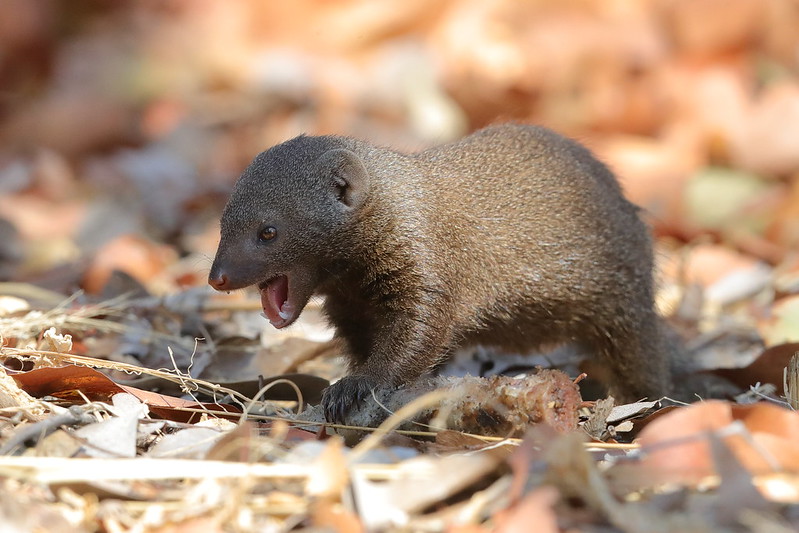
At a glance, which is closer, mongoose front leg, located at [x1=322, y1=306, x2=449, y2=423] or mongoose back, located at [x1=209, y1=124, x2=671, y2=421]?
mongoose front leg, located at [x1=322, y1=306, x2=449, y2=423]

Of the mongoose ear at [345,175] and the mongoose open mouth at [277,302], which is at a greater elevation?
the mongoose ear at [345,175]

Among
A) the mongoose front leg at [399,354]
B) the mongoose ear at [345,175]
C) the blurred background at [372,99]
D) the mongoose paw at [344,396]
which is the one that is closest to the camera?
the mongoose paw at [344,396]

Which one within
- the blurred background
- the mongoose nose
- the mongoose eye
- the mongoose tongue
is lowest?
the blurred background

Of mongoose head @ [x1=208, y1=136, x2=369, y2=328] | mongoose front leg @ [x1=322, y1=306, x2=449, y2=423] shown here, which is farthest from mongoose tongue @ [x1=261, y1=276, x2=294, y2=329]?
mongoose front leg @ [x1=322, y1=306, x2=449, y2=423]

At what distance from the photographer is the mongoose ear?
389cm

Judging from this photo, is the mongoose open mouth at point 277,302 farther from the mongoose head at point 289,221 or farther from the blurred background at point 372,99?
the blurred background at point 372,99

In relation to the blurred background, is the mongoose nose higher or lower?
higher

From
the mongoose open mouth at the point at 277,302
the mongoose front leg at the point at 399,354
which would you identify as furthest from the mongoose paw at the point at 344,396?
the mongoose open mouth at the point at 277,302

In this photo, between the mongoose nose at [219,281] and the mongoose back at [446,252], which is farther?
Answer: the mongoose back at [446,252]

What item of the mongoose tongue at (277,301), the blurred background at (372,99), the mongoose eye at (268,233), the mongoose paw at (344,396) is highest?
the mongoose eye at (268,233)

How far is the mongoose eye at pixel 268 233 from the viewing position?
3789mm

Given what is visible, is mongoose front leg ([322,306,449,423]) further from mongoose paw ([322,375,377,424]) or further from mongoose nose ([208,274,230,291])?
mongoose nose ([208,274,230,291])

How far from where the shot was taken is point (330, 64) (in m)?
9.27

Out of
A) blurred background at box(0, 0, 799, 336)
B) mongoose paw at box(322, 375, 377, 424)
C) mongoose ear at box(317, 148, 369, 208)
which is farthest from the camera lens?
blurred background at box(0, 0, 799, 336)
